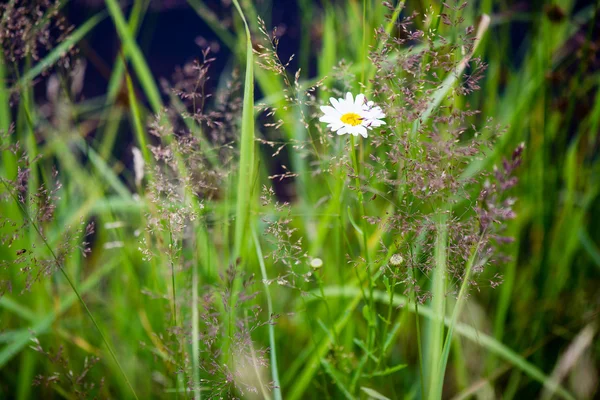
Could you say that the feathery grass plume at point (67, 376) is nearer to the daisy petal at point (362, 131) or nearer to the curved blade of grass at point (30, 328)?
the curved blade of grass at point (30, 328)

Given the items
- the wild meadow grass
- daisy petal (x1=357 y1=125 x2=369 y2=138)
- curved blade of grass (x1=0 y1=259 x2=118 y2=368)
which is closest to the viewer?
daisy petal (x1=357 y1=125 x2=369 y2=138)

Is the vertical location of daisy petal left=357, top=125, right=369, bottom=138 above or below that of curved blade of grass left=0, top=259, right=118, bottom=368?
above

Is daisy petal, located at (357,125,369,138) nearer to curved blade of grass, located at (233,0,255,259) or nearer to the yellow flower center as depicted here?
the yellow flower center

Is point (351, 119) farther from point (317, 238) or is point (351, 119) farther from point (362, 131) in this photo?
point (317, 238)

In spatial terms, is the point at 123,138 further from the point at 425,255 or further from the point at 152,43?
the point at 425,255

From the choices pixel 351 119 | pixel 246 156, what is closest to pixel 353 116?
pixel 351 119

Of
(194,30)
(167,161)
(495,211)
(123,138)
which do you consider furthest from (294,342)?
(194,30)

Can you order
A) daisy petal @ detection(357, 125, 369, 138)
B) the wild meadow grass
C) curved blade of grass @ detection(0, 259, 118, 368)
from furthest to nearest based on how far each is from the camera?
curved blade of grass @ detection(0, 259, 118, 368) < the wild meadow grass < daisy petal @ detection(357, 125, 369, 138)

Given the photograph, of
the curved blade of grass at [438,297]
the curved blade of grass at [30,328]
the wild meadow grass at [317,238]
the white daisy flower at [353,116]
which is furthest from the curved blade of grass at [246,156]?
the curved blade of grass at [30,328]

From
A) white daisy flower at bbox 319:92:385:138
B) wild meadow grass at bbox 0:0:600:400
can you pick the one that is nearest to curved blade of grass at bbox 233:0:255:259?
wild meadow grass at bbox 0:0:600:400
